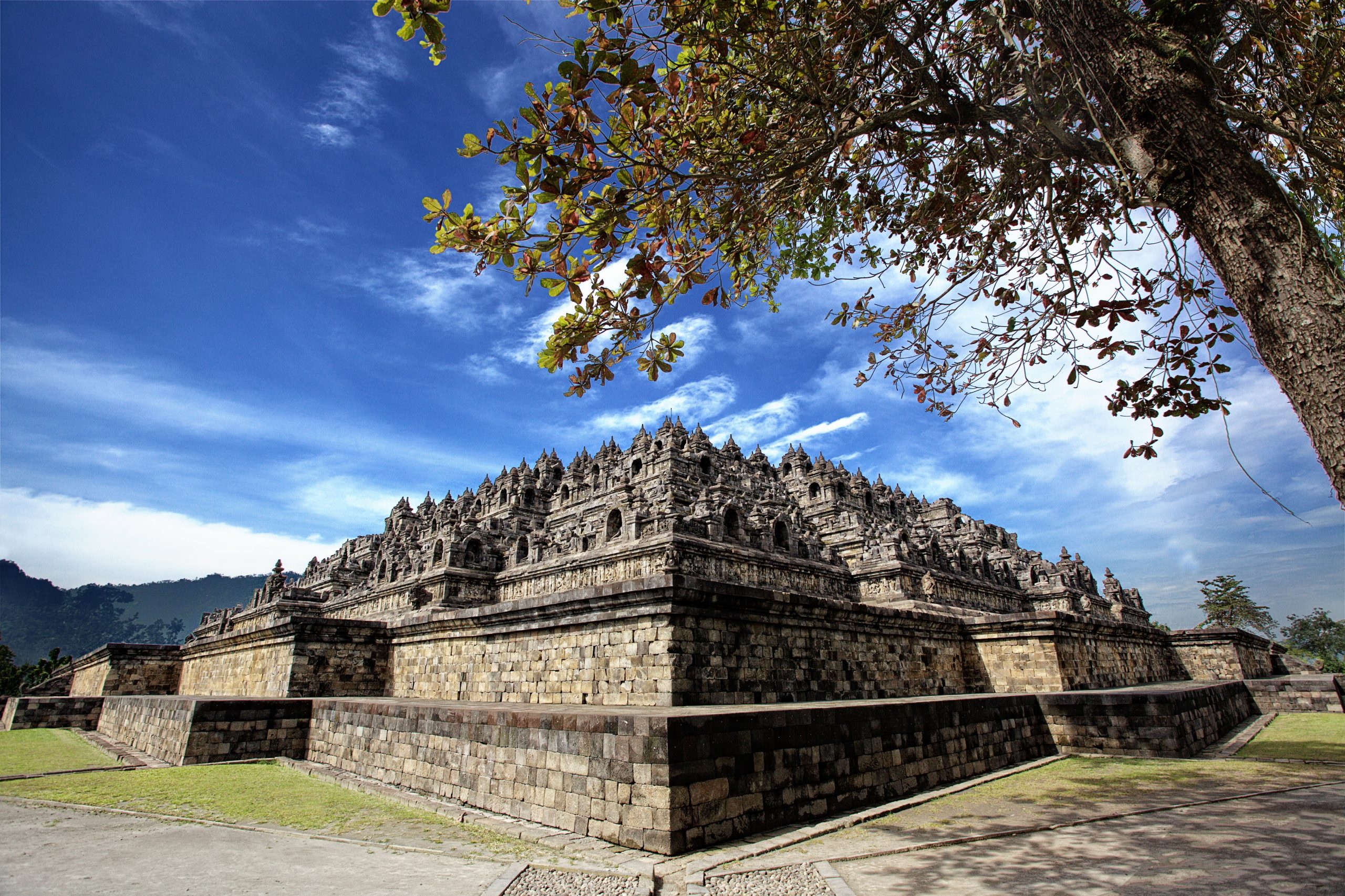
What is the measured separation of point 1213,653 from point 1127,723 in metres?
19.6

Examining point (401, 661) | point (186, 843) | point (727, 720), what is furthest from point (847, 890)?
point (401, 661)

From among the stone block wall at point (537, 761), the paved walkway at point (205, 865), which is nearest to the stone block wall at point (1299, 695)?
the stone block wall at point (537, 761)

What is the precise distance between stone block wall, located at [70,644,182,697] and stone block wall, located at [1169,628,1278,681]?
37.4 meters

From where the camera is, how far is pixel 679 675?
820 centimetres

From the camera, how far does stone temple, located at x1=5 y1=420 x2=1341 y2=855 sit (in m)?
6.39

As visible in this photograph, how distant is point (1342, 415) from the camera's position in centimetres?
325

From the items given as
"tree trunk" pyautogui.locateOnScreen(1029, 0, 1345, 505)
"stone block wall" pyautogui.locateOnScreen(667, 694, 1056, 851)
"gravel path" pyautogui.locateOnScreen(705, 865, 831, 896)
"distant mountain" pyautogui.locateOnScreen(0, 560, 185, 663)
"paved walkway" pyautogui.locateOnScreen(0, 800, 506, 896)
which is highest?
"distant mountain" pyautogui.locateOnScreen(0, 560, 185, 663)

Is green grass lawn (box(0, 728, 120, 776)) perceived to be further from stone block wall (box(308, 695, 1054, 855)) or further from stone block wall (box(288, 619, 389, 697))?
stone block wall (box(308, 695, 1054, 855))

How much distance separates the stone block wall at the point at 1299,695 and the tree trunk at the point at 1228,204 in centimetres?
2122

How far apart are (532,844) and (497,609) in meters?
5.78

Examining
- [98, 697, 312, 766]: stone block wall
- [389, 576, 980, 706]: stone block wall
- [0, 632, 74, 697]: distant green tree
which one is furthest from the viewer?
[0, 632, 74, 697]: distant green tree

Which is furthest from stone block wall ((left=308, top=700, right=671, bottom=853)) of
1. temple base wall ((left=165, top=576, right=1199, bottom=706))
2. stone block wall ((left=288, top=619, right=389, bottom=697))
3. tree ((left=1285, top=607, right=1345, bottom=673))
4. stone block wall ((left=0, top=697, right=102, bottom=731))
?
tree ((left=1285, top=607, right=1345, bottom=673))

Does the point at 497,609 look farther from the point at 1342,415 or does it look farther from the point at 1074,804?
the point at 1342,415

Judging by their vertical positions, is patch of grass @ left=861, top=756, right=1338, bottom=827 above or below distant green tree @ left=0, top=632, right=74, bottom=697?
below
